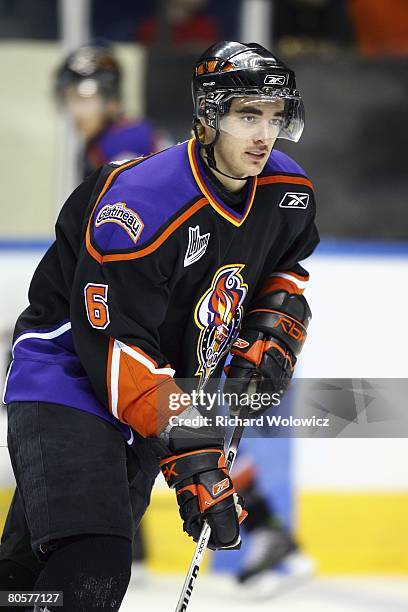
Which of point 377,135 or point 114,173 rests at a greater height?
point 114,173

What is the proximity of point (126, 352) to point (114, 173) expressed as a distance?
33cm

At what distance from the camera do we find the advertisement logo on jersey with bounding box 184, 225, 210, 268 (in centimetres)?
219

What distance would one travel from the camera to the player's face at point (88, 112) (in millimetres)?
3932

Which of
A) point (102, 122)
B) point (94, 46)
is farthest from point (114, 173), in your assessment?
point (94, 46)

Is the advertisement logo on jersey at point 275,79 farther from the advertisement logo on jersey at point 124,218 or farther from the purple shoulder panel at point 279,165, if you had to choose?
the advertisement logo on jersey at point 124,218

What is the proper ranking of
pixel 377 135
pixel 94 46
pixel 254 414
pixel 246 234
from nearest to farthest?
pixel 246 234
pixel 254 414
pixel 94 46
pixel 377 135

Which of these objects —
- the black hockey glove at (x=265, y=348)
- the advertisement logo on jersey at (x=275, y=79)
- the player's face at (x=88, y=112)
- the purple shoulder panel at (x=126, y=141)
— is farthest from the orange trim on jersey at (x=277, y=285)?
the player's face at (x=88, y=112)

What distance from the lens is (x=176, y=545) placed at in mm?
3861

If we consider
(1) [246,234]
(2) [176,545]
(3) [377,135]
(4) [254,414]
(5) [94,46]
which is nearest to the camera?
(1) [246,234]

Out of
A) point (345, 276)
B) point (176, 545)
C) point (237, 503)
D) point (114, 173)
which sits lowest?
point (176, 545)

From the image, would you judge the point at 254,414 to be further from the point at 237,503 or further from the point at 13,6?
the point at 13,6

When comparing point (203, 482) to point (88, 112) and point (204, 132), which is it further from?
point (88, 112)

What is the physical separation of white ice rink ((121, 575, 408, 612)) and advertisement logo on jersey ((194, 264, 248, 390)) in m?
1.26

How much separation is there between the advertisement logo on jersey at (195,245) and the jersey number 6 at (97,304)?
0.16 metres
